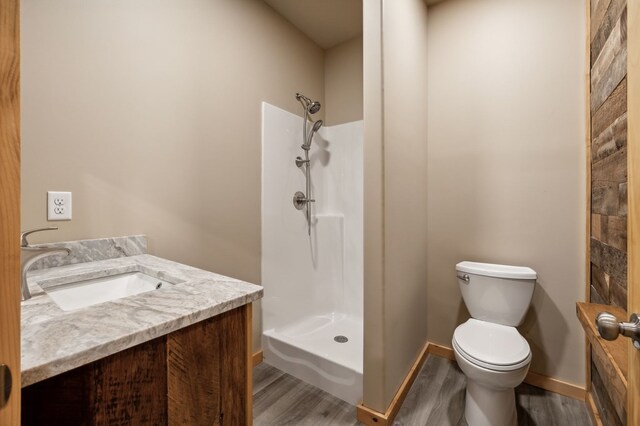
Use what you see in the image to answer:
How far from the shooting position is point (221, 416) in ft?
2.61

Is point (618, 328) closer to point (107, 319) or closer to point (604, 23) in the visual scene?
point (107, 319)

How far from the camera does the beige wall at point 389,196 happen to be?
1480mm

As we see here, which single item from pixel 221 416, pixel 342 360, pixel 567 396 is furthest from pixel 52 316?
pixel 567 396

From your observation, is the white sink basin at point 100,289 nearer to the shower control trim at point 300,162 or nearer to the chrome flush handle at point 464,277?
the shower control trim at point 300,162

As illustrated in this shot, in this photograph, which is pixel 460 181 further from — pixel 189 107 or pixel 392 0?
pixel 189 107

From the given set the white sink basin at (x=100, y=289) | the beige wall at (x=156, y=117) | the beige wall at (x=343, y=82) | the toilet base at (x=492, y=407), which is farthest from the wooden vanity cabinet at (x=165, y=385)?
the beige wall at (x=343, y=82)

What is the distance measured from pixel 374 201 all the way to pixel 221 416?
1.08 m

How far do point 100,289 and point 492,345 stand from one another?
1821mm

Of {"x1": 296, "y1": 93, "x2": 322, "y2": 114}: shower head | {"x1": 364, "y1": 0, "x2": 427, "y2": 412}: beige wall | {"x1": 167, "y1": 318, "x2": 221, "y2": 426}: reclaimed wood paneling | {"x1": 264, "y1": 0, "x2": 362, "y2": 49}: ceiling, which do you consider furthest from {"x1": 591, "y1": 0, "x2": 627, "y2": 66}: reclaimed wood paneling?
{"x1": 167, "y1": 318, "x2": 221, "y2": 426}: reclaimed wood paneling

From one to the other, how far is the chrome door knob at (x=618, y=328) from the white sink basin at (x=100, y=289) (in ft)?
4.06

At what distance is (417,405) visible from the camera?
1678mm

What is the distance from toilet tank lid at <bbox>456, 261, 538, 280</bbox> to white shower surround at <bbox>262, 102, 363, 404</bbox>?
2.85 ft

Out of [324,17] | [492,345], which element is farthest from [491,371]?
[324,17]

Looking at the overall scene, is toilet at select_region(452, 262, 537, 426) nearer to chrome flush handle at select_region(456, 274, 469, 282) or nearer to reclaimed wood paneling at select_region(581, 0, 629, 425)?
chrome flush handle at select_region(456, 274, 469, 282)
